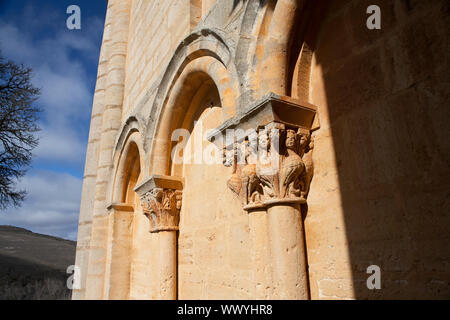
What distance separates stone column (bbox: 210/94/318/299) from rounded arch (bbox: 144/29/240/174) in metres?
0.49

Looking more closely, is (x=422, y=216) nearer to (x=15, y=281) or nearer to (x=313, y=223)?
(x=313, y=223)

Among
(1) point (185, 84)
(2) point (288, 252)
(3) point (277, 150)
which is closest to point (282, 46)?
(3) point (277, 150)

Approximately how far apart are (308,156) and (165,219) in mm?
2073

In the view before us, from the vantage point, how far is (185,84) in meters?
3.38

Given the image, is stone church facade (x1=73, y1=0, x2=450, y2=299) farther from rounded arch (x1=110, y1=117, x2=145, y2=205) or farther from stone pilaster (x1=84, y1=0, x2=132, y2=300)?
stone pilaster (x1=84, y1=0, x2=132, y2=300)

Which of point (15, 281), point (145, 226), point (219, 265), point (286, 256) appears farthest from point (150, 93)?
point (15, 281)

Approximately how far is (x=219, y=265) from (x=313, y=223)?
117 centimetres

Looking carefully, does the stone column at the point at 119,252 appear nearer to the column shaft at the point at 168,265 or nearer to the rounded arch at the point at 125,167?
the rounded arch at the point at 125,167

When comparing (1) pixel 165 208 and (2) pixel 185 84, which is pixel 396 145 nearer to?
(2) pixel 185 84

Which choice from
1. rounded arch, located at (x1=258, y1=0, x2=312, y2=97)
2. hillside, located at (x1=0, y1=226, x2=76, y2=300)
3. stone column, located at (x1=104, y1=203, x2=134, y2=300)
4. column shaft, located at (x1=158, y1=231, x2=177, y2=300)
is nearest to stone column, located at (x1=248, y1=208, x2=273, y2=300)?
rounded arch, located at (x1=258, y1=0, x2=312, y2=97)

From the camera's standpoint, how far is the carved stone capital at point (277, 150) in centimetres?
179

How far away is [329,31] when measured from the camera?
1.93 metres

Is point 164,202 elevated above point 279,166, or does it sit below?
above
